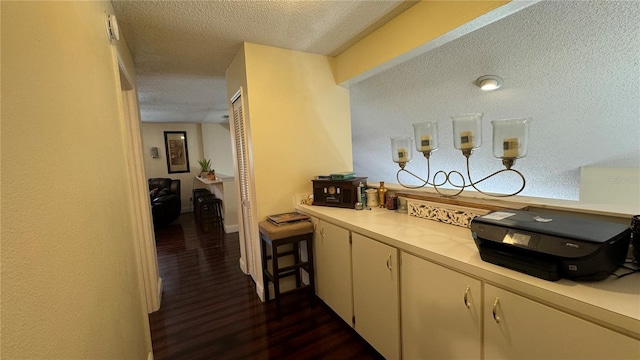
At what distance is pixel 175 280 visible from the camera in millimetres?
3025

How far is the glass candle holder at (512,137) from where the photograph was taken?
1.20 metres

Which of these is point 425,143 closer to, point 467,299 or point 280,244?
point 467,299

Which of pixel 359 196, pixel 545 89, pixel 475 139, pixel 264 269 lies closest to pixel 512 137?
pixel 475 139

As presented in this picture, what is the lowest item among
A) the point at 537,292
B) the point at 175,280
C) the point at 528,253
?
the point at 175,280

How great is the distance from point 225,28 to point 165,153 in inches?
224

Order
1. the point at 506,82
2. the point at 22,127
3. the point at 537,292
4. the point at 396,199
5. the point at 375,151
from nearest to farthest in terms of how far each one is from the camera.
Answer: the point at 22,127
the point at 537,292
the point at 396,199
the point at 506,82
the point at 375,151

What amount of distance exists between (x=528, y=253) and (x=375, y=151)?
12.7ft

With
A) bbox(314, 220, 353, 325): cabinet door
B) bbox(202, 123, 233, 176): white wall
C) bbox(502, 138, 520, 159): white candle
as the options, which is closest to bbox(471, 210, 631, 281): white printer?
bbox(502, 138, 520, 159): white candle

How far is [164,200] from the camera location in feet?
17.5

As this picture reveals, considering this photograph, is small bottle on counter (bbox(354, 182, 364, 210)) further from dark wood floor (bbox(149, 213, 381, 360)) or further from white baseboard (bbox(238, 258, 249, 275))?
white baseboard (bbox(238, 258, 249, 275))

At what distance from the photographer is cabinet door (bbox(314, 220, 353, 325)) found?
1971 mm

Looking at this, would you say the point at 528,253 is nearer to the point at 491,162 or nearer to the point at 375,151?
the point at 491,162

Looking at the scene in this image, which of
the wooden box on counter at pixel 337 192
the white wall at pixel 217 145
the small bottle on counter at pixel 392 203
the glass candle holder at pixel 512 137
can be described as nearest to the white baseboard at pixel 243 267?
the wooden box on counter at pixel 337 192

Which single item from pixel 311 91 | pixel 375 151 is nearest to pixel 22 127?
pixel 311 91
